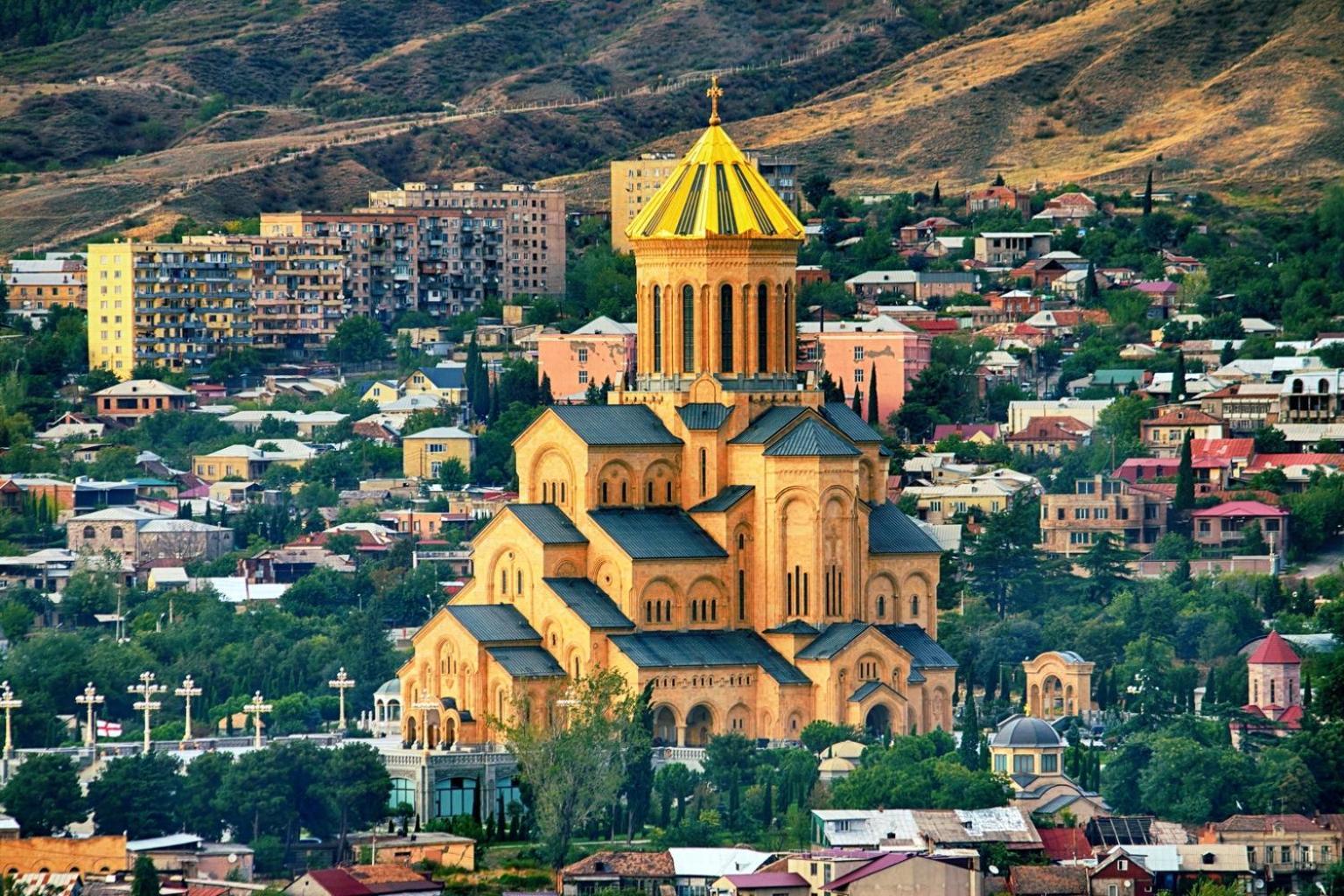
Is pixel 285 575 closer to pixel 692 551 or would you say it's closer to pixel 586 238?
pixel 692 551

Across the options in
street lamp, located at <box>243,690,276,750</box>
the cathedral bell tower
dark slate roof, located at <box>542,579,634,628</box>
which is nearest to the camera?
dark slate roof, located at <box>542,579,634,628</box>

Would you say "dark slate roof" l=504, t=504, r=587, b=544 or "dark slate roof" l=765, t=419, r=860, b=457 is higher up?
"dark slate roof" l=765, t=419, r=860, b=457

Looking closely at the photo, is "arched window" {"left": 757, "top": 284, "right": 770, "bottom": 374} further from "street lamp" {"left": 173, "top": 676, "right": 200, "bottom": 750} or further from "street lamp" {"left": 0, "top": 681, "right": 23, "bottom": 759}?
"street lamp" {"left": 0, "top": 681, "right": 23, "bottom": 759}

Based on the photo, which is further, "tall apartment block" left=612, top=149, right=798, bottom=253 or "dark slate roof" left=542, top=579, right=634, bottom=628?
"tall apartment block" left=612, top=149, right=798, bottom=253

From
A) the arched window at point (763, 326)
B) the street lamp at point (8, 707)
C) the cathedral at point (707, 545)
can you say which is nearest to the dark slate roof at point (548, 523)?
the cathedral at point (707, 545)

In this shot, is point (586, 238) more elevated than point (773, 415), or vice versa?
point (586, 238)

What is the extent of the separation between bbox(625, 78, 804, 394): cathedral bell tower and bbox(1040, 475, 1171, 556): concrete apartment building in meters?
27.8

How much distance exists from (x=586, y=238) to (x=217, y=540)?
50335 millimetres

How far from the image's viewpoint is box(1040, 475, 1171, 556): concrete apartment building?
118000 millimetres

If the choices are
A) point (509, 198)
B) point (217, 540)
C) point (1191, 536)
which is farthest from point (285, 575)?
point (509, 198)

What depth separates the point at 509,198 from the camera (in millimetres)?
169875

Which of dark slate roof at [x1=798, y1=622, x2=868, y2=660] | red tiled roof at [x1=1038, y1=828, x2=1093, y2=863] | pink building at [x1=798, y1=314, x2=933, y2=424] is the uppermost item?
pink building at [x1=798, y1=314, x2=933, y2=424]

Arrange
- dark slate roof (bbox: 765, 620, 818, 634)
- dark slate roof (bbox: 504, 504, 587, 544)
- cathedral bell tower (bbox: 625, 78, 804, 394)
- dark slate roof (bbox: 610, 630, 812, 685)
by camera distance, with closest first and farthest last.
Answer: dark slate roof (bbox: 610, 630, 812, 685) → dark slate roof (bbox: 765, 620, 818, 634) → dark slate roof (bbox: 504, 504, 587, 544) → cathedral bell tower (bbox: 625, 78, 804, 394)

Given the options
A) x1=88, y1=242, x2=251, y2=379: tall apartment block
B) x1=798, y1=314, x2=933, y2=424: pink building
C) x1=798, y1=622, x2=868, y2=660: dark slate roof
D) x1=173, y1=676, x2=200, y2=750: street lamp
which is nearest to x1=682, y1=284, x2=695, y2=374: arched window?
x1=798, y1=622, x2=868, y2=660: dark slate roof
